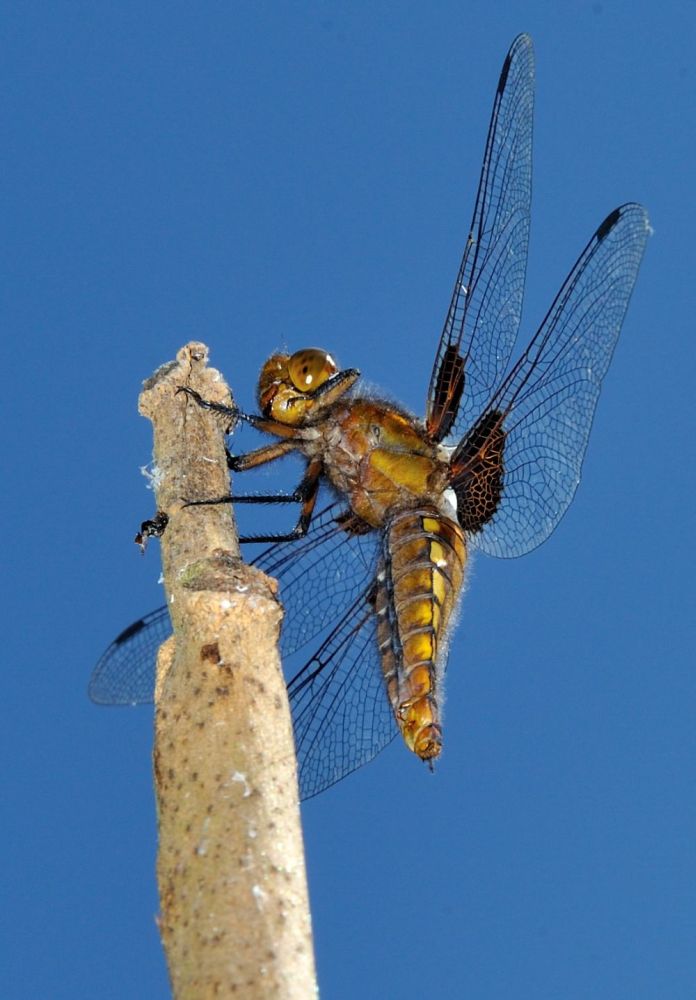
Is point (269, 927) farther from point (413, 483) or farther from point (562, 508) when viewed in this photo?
point (562, 508)

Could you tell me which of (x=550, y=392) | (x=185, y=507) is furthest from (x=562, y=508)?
(x=185, y=507)

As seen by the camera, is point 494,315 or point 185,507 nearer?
point 185,507

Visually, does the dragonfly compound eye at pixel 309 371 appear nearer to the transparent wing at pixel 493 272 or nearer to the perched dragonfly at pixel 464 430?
the perched dragonfly at pixel 464 430

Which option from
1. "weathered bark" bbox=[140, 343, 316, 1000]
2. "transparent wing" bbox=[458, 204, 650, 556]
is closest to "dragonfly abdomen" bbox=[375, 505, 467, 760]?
"transparent wing" bbox=[458, 204, 650, 556]

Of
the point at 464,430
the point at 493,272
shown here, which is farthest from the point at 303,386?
the point at 493,272

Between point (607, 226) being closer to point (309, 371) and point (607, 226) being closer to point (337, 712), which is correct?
point (309, 371)

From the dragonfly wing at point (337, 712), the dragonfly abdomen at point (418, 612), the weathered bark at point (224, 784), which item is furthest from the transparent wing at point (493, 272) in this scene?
the weathered bark at point (224, 784)
